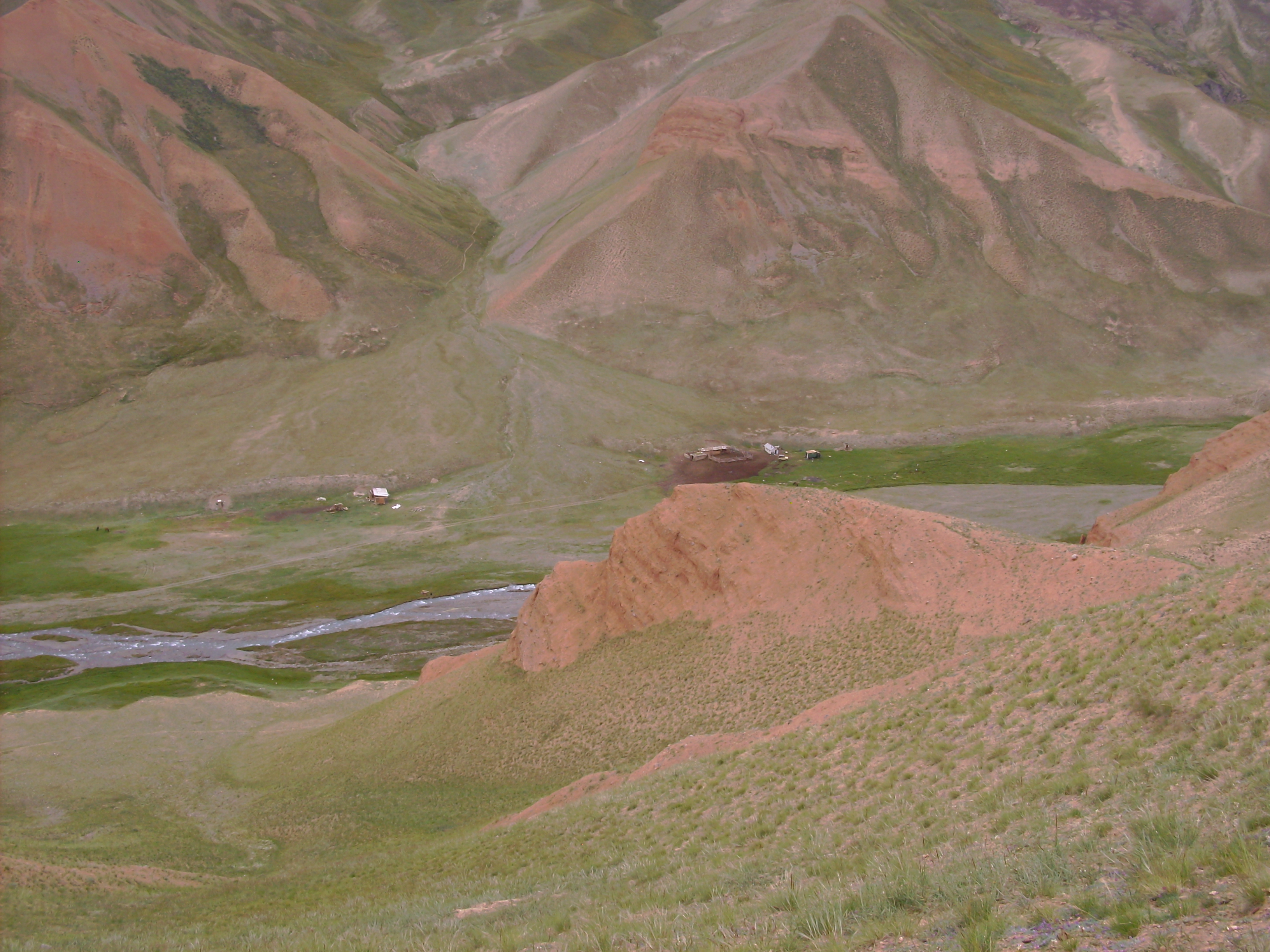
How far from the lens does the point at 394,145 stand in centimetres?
16162

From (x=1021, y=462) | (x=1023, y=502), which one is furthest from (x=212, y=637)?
(x=1021, y=462)

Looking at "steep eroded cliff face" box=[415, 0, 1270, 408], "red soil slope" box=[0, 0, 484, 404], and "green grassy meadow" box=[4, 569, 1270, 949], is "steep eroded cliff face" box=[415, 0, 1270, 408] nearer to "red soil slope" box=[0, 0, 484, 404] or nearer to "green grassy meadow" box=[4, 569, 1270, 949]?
"red soil slope" box=[0, 0, 484, 404]

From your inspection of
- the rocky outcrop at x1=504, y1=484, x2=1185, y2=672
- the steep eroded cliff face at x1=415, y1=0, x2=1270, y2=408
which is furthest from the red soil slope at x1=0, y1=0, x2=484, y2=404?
the rocky outcrop at x1=504, y1=484, x2=1185, y2=672

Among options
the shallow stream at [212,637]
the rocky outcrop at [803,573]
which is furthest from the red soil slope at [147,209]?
the rocky outcrop at [803,573]

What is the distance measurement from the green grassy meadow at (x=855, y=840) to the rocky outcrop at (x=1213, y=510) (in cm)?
1403

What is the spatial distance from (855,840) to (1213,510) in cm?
3128

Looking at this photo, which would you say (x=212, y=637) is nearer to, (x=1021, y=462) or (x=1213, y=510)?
(x=1213, y=510)

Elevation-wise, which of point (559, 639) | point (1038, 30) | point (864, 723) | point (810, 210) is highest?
point (1038, 30)

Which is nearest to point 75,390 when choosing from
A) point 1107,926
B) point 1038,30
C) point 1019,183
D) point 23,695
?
point 23,695

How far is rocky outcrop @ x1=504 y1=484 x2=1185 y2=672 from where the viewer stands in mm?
24938

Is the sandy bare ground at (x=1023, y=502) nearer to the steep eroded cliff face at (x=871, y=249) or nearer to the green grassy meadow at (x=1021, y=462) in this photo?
the green grassy meadow at (x=1021, y=462)

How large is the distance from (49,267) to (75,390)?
15285 millimetres

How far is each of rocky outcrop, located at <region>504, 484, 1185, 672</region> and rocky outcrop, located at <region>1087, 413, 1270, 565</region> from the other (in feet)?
29.7

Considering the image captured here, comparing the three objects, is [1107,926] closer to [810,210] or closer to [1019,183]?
[810,210]
